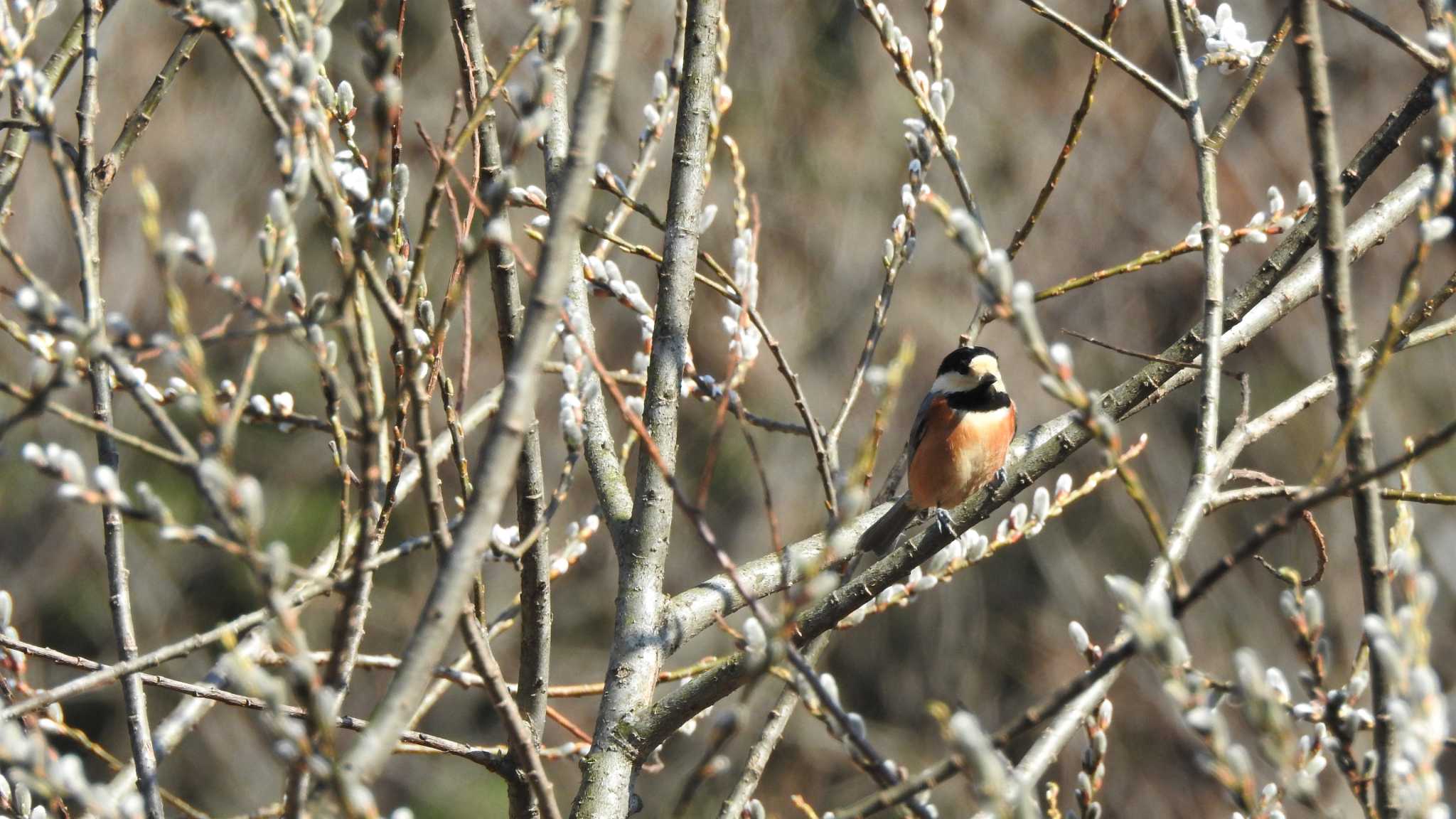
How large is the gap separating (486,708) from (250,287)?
3.38m

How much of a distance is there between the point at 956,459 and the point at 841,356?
567 centimetres

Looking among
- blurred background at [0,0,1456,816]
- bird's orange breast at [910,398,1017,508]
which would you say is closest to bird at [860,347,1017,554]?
bird's orange breast at [910,398,1017,508]

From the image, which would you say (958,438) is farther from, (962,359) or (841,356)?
(841,356)

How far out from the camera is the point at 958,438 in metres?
3.31

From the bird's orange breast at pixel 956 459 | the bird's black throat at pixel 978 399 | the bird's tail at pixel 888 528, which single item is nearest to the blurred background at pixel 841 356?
the bird's black throat at pixel 978 399

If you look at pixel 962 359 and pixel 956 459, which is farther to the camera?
→ pixel 956 459

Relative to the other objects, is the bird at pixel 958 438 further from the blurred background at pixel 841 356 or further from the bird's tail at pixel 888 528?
the blurred background at pixel 841 356

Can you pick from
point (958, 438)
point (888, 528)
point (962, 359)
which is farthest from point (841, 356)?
point (888, 528)

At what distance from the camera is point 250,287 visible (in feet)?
27.3

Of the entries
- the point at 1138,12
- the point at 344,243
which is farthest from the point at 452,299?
the point at 1138,12

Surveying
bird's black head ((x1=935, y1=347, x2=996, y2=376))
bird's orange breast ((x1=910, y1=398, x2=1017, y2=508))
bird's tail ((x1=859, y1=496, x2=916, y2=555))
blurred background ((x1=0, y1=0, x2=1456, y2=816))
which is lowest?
bird's tail ((x1=859, y1=496, x2=916, y2=555))

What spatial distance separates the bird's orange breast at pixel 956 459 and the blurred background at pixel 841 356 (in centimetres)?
483

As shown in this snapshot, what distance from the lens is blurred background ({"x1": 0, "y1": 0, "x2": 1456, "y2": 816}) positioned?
27.2 ft

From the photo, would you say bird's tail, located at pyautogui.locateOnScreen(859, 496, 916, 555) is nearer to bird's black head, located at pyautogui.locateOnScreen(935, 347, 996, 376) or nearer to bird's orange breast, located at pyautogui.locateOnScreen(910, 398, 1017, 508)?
bird's orange breast, located at pyautogui.locateOnScreen(910, 398, 1017, 508)
